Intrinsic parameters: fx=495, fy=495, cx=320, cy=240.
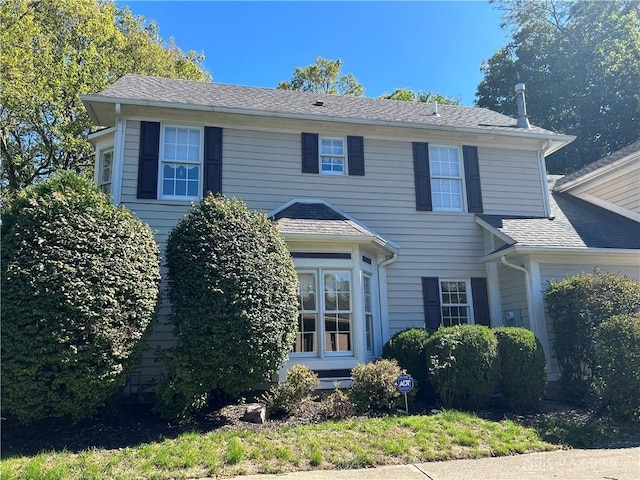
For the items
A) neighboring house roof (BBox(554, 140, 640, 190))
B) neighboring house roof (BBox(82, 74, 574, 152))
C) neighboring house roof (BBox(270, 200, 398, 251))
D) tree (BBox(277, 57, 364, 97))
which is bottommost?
neighboring house roof (BBox(270, 200, 398, 251))

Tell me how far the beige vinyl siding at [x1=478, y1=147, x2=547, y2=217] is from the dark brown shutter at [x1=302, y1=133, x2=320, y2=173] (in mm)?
4196

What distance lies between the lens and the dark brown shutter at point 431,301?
1113cm

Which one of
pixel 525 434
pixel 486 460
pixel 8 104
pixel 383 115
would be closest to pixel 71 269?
pixel 486 460

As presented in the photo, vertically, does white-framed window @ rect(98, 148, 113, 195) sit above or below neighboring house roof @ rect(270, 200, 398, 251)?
above

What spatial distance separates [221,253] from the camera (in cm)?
763

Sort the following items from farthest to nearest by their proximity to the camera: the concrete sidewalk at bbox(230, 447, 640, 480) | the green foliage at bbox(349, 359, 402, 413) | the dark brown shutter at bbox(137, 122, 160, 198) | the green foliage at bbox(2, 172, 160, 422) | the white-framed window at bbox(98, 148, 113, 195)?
the white-framed window at bbox(98, 148, 113, 195) → the dark brown shutter at bbox(137, 122, 160, 198) → the green foliage at bbox(349, 359, 402, 413) → the green foliage at bbox(2, 172, 160, 422) → the concrete sidewalk at bbox(230, 447, 640, 480)

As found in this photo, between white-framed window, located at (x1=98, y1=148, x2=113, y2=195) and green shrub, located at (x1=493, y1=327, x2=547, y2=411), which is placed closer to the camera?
green shrub, located at (x1=493, y1=327, x2=547, y2=411)

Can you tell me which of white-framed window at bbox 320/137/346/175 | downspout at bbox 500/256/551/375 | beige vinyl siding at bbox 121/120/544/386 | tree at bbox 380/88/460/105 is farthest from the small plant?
tree at bbox 380/88/460/105

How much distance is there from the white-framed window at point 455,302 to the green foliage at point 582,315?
2.19 meters

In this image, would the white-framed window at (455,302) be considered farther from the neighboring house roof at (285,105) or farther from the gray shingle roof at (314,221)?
the neighboring house roof at (285,105)

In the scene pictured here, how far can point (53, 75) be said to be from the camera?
57.3 ft

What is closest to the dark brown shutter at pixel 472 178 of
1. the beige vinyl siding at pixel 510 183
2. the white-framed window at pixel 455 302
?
the beige vinyl siding at pixel 510 183

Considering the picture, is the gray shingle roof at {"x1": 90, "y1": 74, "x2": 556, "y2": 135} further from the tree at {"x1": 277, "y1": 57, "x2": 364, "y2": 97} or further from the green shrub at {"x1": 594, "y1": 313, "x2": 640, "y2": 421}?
the tree at {"x1": 277, "y1": 57, "x2": 364, "y2": 97}

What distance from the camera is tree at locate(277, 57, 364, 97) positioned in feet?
95.9
